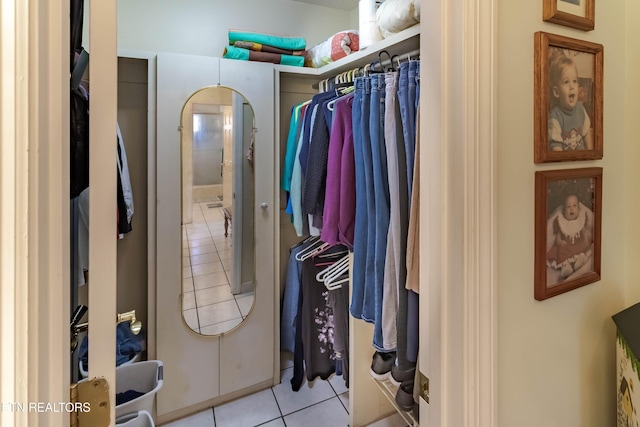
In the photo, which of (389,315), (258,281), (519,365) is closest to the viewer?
(519,365)

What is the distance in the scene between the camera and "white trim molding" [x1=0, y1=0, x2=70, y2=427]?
1.31 ft

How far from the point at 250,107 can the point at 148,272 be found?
104 cm

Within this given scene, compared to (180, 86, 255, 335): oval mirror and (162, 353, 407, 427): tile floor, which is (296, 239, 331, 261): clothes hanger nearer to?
(180, 86, 255, 335): oval mirror

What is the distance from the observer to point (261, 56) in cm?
196

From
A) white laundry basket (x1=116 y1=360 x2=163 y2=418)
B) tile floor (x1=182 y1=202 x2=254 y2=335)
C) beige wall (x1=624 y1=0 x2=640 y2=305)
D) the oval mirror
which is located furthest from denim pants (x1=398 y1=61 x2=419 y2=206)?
white laundry basket (x1=116 y1=360 x2=163 y2=418)

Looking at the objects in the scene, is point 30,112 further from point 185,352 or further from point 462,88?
point 185,352

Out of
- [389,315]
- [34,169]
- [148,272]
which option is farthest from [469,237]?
[148,272]

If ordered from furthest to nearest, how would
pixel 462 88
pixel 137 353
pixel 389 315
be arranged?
pixel 137 353 → pixel 389 315 → pixel 462 88

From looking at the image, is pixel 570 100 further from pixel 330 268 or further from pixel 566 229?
pixel 330 268

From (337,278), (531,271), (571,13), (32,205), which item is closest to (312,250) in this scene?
(337,278)

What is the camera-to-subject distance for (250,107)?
1.93 metres

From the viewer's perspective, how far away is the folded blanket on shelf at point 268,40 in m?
1.92

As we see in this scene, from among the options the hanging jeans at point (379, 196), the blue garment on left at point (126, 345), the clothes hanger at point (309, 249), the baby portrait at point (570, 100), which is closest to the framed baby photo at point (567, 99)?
the baby portrait at point (570, 100)

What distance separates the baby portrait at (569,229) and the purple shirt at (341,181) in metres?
0.73
